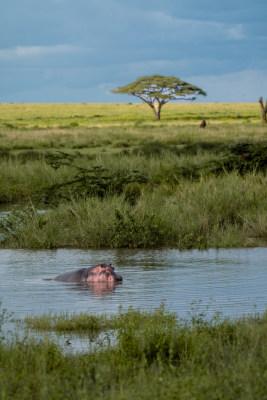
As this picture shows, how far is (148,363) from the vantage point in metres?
4.98

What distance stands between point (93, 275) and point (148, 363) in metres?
→ 3.47

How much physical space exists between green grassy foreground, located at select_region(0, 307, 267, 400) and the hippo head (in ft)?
7.37

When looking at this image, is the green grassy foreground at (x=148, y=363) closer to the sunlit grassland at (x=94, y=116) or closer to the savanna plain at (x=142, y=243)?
the savanna plain at (x=142, y=243)

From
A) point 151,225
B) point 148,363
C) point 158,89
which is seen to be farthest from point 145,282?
point 158,89

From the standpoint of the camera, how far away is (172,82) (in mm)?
74062

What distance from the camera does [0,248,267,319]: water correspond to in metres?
6.98

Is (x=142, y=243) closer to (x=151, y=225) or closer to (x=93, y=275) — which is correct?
(x=151, y=225)

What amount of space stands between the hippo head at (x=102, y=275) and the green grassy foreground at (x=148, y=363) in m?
2.25

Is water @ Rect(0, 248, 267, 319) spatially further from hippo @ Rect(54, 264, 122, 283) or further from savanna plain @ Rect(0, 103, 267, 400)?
savanna plain @ Rect(0, 103, 267, 400)

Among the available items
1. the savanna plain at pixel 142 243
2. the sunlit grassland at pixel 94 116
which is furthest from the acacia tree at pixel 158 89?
the savanna plain at pixel 142 243

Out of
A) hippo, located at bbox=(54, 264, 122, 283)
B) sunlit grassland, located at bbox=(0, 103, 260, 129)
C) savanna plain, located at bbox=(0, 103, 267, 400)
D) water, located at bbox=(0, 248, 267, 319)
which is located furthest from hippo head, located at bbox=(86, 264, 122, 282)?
sunlit grassland, located at bbox=(0, 103, 260, 129)

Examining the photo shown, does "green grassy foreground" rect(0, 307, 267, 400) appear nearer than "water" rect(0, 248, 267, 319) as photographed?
Yes

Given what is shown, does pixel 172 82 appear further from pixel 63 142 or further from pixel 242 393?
pixel 242 393

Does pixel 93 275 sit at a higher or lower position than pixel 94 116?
lower
